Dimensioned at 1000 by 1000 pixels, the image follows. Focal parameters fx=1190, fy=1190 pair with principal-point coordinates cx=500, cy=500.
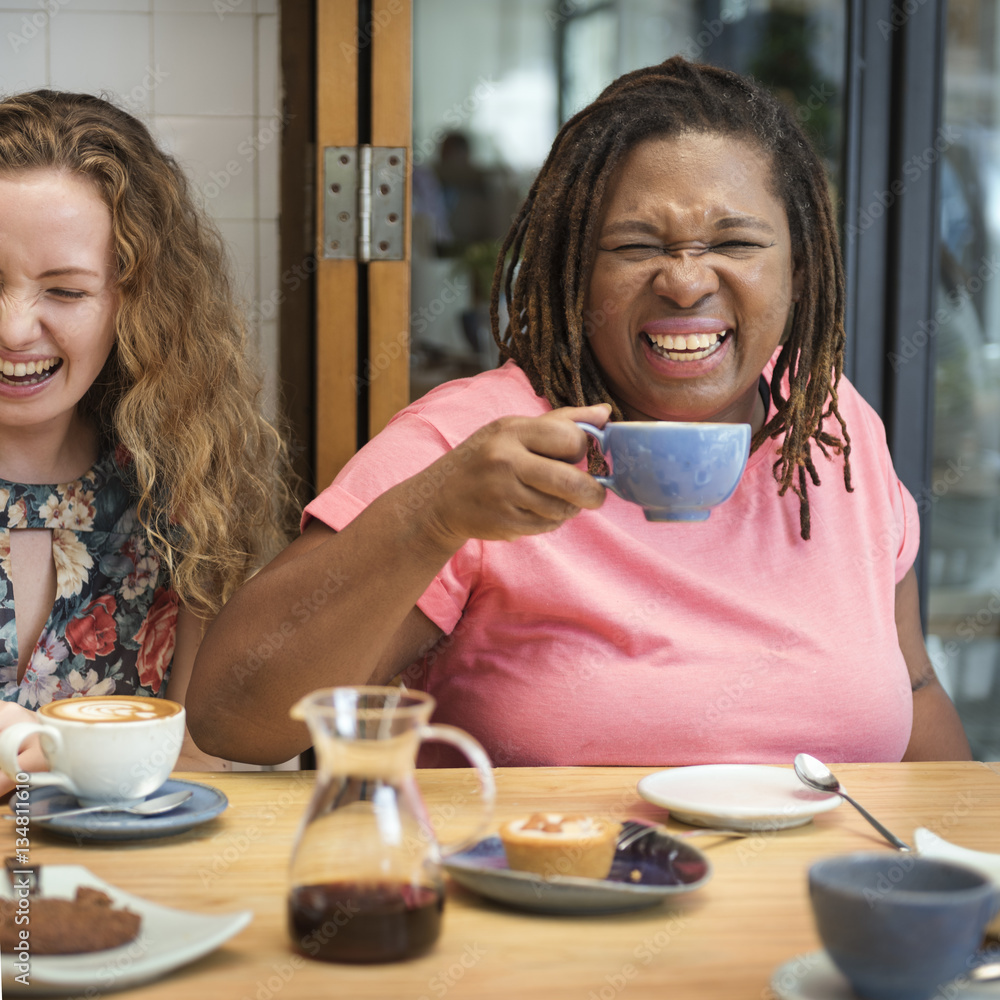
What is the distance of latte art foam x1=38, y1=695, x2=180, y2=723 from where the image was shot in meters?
1.00

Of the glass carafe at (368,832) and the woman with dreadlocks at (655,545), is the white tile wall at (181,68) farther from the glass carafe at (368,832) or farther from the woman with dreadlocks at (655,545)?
the glass carafe at (368,832)

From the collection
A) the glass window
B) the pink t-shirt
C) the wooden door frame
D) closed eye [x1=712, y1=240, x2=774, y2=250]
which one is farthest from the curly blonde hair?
the glass window

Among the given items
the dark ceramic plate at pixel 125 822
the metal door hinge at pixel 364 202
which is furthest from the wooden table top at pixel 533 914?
the metal door hinge at pixel 364 202

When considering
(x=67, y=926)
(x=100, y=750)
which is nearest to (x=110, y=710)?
(x=100, y=750)

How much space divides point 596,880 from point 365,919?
0.18 metres

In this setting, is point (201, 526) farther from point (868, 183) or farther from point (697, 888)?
point (868, 183)

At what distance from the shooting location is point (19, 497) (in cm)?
162

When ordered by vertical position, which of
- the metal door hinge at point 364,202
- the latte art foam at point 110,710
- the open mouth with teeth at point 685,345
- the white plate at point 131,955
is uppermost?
the metal door hinge at point 364,202

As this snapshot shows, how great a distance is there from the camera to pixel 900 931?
26.1 inches

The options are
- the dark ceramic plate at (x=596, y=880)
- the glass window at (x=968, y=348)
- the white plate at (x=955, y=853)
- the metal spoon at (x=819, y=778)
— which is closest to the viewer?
the dark ceramic plate at (x=596, y=880)

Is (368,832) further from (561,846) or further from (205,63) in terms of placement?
(205,63)

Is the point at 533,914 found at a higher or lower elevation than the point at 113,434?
lower

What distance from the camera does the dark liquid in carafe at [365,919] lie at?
2.37ft

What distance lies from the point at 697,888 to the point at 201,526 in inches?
38.4
